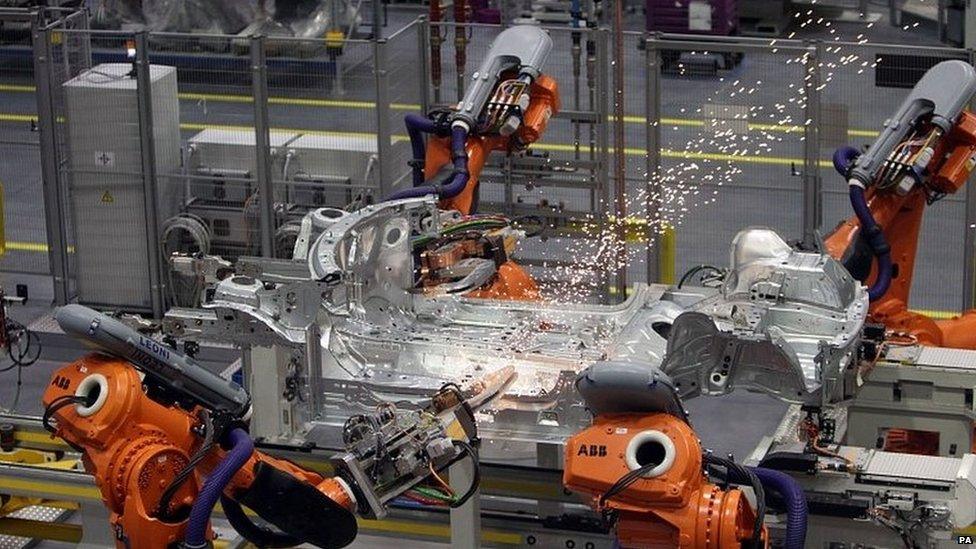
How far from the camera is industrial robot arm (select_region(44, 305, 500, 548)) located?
8625 millimetres

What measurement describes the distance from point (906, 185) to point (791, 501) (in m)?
3.46

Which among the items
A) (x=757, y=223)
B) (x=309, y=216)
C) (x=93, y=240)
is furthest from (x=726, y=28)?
(x=309, y=216)

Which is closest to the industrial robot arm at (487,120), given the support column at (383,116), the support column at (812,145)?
the support column at (383,116)

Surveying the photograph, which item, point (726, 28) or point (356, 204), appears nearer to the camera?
point (356, 204)

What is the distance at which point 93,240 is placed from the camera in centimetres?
1428

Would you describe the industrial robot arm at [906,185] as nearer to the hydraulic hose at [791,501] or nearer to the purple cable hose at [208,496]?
the hydraulic hose at [791,501]

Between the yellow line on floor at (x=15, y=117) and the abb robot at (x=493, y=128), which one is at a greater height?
the abb robot at (x=493, y=128)

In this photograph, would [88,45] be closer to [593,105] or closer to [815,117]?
[593,105]

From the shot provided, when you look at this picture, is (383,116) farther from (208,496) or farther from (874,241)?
(208,496)

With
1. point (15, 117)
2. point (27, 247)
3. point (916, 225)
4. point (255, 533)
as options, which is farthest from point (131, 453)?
point (15, 117)

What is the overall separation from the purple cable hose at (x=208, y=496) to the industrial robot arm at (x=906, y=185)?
13.7ft

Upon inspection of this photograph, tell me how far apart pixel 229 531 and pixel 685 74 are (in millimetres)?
8597

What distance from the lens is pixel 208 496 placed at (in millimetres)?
8414

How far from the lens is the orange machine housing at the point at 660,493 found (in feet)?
26.0
